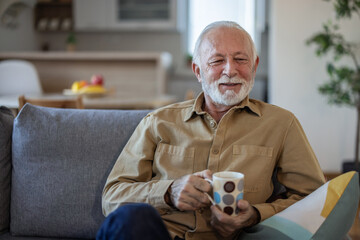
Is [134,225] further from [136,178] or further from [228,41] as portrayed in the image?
[228,41]

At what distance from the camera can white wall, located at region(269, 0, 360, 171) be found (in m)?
3.66

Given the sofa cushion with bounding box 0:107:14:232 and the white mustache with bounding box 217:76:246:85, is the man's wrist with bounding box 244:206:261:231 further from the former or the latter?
the sofa cushion with bounding box 0:107:14:232

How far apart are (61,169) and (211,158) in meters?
0.60

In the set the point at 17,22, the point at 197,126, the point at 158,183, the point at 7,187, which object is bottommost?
the point at 7,187

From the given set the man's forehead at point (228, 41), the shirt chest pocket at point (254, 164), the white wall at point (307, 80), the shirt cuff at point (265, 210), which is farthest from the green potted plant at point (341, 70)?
the shirt cuff at point (265, 210)

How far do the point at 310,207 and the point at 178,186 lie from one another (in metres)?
0.39

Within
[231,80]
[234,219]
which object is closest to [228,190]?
[234,219]

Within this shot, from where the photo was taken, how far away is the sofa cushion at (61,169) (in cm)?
150

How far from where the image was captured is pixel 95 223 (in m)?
1.50

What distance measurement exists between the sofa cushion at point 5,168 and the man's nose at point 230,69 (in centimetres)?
89

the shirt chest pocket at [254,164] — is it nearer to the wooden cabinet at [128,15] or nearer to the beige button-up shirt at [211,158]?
the beige button-up shirt at [211,158]

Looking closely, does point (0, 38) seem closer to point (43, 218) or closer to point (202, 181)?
point (43, 218)

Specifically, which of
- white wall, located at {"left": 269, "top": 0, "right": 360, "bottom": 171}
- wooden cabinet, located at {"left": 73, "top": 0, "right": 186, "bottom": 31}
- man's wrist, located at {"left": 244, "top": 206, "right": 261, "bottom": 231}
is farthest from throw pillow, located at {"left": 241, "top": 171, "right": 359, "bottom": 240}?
wooden cabinet, located at {"left": 73, "top": 0, "right": 186, "bottom": 31}

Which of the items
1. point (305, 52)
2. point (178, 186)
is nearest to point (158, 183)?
point (178, 186)
